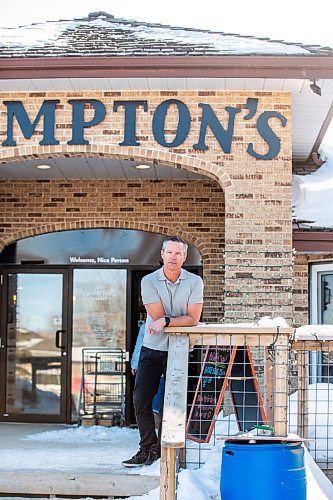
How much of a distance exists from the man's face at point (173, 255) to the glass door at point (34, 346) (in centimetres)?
582

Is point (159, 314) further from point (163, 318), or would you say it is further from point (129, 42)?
point (129, 42)

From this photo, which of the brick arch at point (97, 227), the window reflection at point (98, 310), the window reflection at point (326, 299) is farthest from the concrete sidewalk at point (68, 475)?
the window reflection at point (326, 299)

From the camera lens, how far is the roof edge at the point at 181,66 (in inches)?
350

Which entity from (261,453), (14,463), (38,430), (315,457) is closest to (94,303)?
(38,430)

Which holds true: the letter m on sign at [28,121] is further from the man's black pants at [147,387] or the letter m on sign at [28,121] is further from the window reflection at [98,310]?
the man's black pants at [147,387]

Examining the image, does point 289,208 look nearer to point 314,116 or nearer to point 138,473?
point 314,116

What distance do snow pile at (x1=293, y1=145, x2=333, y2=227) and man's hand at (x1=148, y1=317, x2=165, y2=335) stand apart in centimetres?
476

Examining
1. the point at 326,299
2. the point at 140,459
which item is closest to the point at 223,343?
the point at 140,459

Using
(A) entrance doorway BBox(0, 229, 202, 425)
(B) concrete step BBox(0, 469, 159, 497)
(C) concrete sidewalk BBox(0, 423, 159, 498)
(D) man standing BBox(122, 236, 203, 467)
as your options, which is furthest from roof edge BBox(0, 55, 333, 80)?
(B) concrete step BBox(0, 469, 159, 497)

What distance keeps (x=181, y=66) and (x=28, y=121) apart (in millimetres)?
1906

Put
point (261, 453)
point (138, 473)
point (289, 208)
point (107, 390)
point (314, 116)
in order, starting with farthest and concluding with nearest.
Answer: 1. point (107, 390)
2. point (314, 116)
3. point (289, 208)
4. point (138, 473)
5. point (261, 453)

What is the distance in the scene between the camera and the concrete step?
22.0 ft

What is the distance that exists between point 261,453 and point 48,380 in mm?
7408

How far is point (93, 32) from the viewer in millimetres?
10602
